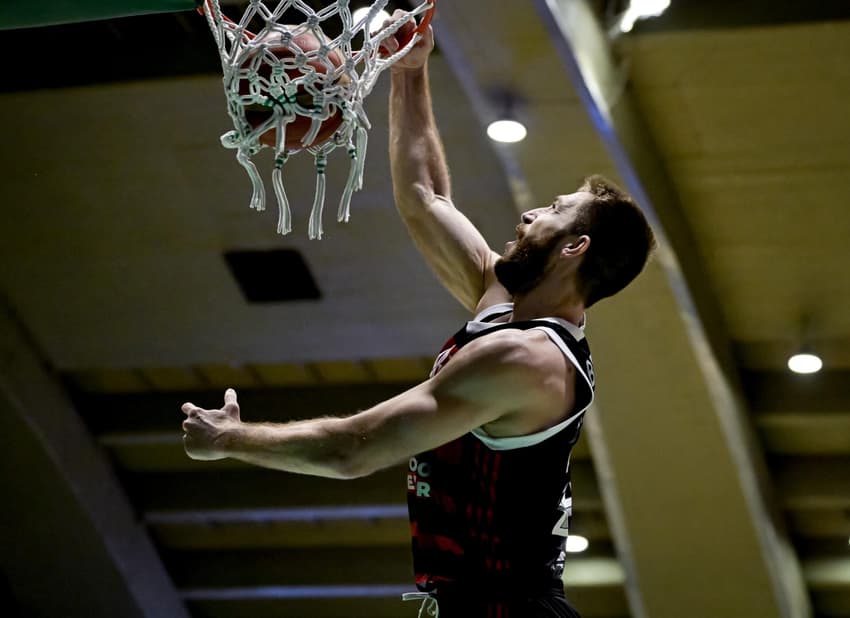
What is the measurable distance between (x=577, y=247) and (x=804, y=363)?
5.94 m

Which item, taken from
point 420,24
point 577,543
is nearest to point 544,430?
point 420,24

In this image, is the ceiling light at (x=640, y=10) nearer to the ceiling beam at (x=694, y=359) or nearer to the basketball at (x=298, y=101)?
the ceiling beam at (x=694, y=359)

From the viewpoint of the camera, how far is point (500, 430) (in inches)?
152

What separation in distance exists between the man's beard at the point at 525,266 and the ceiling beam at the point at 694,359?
2.59m

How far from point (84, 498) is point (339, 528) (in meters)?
2.22

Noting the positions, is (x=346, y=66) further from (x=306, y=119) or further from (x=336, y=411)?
(x=336, y=411)

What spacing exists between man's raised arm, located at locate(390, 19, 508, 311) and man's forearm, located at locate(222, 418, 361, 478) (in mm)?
1073

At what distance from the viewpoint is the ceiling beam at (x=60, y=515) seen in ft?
36.6

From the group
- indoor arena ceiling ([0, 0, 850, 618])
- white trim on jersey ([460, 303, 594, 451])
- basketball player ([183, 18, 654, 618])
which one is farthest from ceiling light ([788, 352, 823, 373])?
white trim on jersey ([460, 303, 594, 451])

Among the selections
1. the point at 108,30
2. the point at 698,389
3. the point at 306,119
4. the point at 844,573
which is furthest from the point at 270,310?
the point at 306,119

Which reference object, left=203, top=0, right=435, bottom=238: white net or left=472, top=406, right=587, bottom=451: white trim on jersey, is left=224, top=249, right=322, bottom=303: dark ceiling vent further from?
left=472, top=406, right=587, bottom=451: white trim on jersey

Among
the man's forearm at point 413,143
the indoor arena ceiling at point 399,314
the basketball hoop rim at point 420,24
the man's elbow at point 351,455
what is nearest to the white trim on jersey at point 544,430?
the man's elbow at point 351,455

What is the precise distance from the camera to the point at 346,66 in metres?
4.14

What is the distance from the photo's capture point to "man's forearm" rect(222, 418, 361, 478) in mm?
3564
